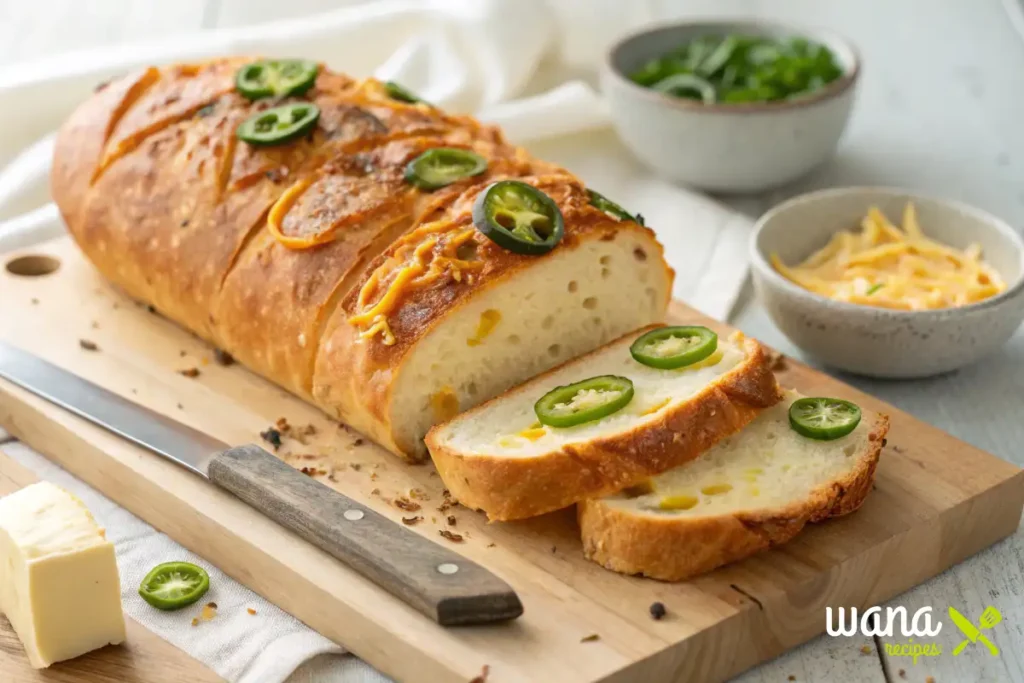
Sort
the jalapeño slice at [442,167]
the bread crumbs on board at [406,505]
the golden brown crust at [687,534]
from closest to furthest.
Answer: the golden brown crust at [687,534] < the bread crumbs on board at [406,505] < the jalapeño slice at [442,167]

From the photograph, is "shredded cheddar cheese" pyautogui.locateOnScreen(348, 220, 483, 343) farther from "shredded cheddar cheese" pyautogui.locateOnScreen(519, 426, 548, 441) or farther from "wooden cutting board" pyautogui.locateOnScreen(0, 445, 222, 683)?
"wooden cutting board" pyautogui.locateOnScreen(0, 445, 222, 683)

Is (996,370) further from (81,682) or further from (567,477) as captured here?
(81,682)

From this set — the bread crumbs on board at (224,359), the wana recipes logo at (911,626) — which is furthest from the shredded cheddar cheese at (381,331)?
the wana recipes logo at (911,626)

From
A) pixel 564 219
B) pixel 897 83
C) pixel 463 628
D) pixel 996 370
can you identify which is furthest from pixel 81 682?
pixel 897 83

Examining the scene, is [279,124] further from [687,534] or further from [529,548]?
[687,534]

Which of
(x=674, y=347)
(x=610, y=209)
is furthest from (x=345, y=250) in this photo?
(x=674, y=347)

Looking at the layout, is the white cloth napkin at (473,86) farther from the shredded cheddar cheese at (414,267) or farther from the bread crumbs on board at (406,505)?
Result: the bread crumbs on board at (406,505)
